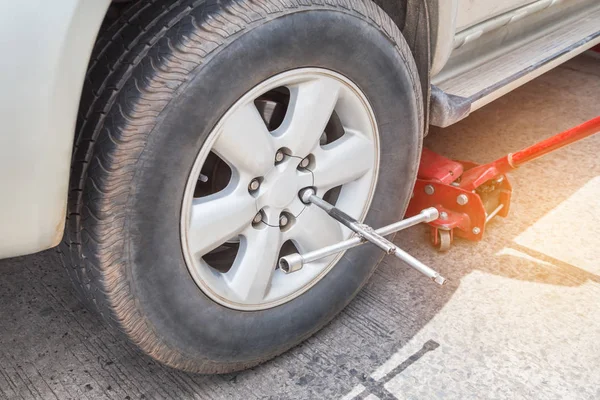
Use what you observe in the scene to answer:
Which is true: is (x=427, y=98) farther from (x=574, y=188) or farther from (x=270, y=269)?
(x=574, y=188)

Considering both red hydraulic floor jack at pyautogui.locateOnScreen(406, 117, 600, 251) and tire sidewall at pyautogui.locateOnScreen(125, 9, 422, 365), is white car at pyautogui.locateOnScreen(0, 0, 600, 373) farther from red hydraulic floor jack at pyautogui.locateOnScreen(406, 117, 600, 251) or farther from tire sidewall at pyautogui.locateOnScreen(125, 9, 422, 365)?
red hydraulic floor jack at pyautogui.locateOnScreen(406, 117, 600, 251)

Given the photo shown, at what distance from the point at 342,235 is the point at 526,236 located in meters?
0.76

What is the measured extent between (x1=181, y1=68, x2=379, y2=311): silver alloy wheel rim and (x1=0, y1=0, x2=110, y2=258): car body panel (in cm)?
25

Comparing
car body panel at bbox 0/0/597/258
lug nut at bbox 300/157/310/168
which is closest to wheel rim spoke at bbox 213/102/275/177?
lug nut at bbox 300/157/310/168

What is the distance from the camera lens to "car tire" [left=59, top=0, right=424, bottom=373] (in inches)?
42.8

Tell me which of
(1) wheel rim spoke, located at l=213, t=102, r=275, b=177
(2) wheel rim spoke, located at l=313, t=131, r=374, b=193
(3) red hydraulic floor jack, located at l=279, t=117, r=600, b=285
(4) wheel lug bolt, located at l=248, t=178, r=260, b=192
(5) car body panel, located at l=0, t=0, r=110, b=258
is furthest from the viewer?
(3) red hydraulic floor jack, located at l=279, t=117, r=600, b=285

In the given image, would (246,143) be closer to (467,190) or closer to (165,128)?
(165,128)

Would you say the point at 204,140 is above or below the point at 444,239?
above

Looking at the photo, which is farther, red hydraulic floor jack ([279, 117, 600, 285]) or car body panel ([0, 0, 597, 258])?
red hydraulic floor jack ([279, 117, 600, 285])

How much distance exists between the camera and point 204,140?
1160 millimetres

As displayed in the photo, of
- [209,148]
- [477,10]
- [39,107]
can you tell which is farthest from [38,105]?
[477,10]

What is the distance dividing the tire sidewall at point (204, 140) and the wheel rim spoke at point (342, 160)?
60 mm

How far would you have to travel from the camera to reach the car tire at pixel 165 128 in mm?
1087

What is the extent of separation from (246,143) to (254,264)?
11.1 inches
